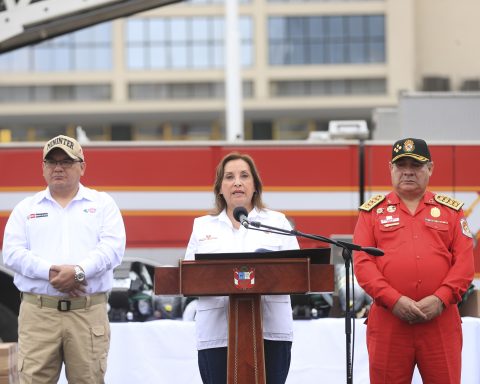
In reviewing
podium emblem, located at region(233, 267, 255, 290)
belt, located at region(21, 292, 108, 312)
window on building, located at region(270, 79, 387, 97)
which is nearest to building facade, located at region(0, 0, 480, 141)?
window on building, located at region(270, 79, 387, 97)

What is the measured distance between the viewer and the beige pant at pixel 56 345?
4582 mm

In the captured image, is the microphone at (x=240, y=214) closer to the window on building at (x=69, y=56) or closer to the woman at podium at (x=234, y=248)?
the woman at podium at (x=234, y=248)

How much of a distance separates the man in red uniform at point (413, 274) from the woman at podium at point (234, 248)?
1.64 ft

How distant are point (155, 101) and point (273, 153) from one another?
33.5m

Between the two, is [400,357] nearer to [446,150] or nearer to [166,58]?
[446,150]

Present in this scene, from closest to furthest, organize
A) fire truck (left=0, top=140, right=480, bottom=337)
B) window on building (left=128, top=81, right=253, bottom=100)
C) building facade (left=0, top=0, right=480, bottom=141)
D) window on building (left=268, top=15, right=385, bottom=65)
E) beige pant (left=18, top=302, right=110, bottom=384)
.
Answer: beige pant (left=18, top=302, right=110, bottom=384)
fire truck (left=0, top=140, right=480, bottom=337)
building facade (left=0, top=0, right=480, bottom=141)
window on building (left=268, top=15, right=385, bottom=65)
window on building (left=128, top=81, right=253, bottom=100)

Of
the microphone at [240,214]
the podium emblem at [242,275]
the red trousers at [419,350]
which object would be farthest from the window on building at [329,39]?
the podium emblem at [242,275]

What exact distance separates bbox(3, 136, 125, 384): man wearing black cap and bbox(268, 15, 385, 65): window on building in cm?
3643

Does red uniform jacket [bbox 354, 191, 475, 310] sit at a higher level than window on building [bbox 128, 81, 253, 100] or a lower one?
lower

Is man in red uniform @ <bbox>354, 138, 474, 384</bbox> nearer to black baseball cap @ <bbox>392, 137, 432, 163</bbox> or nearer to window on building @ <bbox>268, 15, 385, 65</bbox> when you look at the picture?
black baseball cap @ <bbox>392, 137, 432, 163</bbox>

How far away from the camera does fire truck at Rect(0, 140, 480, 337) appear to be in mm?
7715

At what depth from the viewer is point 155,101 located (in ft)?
134

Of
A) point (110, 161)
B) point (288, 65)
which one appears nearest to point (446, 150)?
point (110, 161)

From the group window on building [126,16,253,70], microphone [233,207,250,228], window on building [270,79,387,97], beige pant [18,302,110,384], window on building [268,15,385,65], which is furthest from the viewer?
window on building [126,16,253,70]
